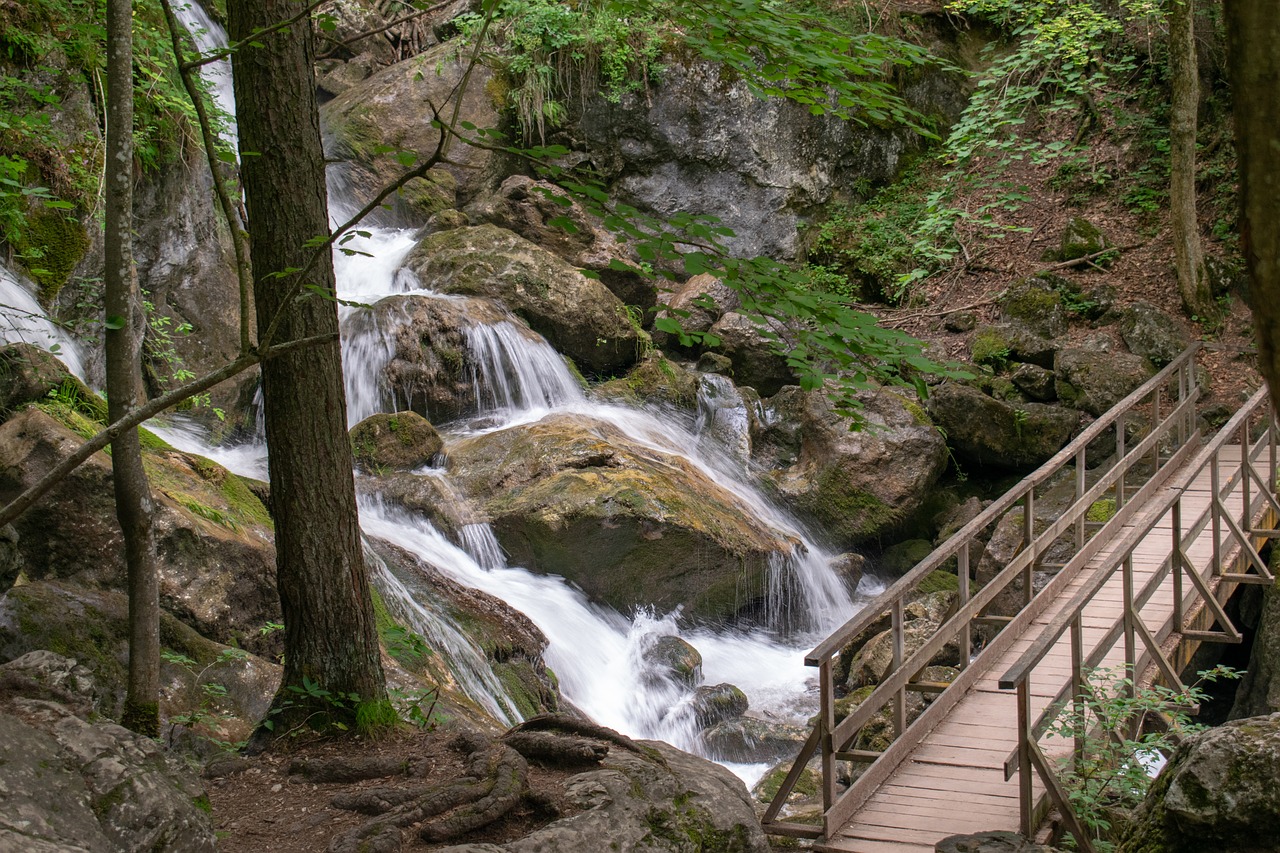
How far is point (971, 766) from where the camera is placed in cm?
550

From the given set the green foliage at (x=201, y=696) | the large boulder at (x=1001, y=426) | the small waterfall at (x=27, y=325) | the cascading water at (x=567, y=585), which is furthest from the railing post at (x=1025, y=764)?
the large boulder at (x=1001, y=426)

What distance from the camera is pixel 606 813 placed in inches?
147

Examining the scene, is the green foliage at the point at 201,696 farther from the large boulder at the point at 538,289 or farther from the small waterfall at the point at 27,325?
the large boulder at the point at 538,289

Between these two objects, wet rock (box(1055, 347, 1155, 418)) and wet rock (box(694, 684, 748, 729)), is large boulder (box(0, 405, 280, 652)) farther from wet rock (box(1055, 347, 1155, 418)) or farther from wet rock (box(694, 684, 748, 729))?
wet rock (box(1055, 347, 1155, 418))

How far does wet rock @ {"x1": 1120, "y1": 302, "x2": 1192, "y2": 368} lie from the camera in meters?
12.0

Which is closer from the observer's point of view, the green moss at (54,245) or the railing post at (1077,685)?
the railing post at (1077,685)

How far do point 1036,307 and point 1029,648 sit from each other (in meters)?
9.51

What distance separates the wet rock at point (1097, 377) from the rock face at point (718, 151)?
17.9 feet

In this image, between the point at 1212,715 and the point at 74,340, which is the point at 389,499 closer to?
the point at 74,340

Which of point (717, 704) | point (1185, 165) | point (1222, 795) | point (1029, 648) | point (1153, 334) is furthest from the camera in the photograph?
point (1185, 165)

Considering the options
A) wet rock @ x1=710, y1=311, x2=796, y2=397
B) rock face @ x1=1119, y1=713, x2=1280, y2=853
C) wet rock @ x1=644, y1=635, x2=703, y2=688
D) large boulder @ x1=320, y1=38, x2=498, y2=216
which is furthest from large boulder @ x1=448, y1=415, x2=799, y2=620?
large boulder @ x1=320, y1=38, x2=498, y2=216

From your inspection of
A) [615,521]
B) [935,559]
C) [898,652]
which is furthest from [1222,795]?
[615,521]

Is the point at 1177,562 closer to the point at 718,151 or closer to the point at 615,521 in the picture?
the point at 615,521

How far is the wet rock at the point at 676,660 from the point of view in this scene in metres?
8.90
